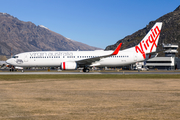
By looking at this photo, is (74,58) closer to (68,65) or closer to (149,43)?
(68,65)

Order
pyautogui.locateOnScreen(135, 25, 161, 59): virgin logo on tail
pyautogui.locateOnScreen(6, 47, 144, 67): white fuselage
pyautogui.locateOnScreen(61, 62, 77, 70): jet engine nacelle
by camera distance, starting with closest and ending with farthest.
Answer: pyautogui.locateOnScreen(61, 62, 77, 70): jet engine nacelle < pyautogui.locateOnScreen(6, 47, 144, 67): white fuselage < pyautogui.locateOnScreen(135, 25, 161, 59): virgin logo on tail

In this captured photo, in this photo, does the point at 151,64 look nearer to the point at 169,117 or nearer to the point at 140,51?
the point at 140,51

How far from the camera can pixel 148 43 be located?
45.5m

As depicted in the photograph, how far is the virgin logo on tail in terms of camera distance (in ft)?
148

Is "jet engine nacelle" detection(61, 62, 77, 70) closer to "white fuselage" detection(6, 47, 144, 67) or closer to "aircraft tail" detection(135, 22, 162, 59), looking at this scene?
"white fuselage" detection(6, 47, 144, 67)

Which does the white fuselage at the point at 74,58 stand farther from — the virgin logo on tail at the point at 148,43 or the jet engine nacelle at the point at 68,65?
the jet engine nacelle at the point at 68,65

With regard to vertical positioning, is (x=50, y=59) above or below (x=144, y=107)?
above

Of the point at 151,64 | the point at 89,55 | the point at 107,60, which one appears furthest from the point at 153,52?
the point at 151,64

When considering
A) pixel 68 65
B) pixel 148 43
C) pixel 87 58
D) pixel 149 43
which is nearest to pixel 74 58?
pixel 87 58

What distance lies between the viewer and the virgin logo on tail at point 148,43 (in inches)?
1773

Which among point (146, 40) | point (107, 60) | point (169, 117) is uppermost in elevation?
point (146, 40)

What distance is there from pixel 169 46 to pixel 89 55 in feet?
334

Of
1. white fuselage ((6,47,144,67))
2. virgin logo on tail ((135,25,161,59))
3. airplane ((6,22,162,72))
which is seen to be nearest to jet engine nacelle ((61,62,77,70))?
airplane ((6,22,162,72))

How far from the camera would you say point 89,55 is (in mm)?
44500
